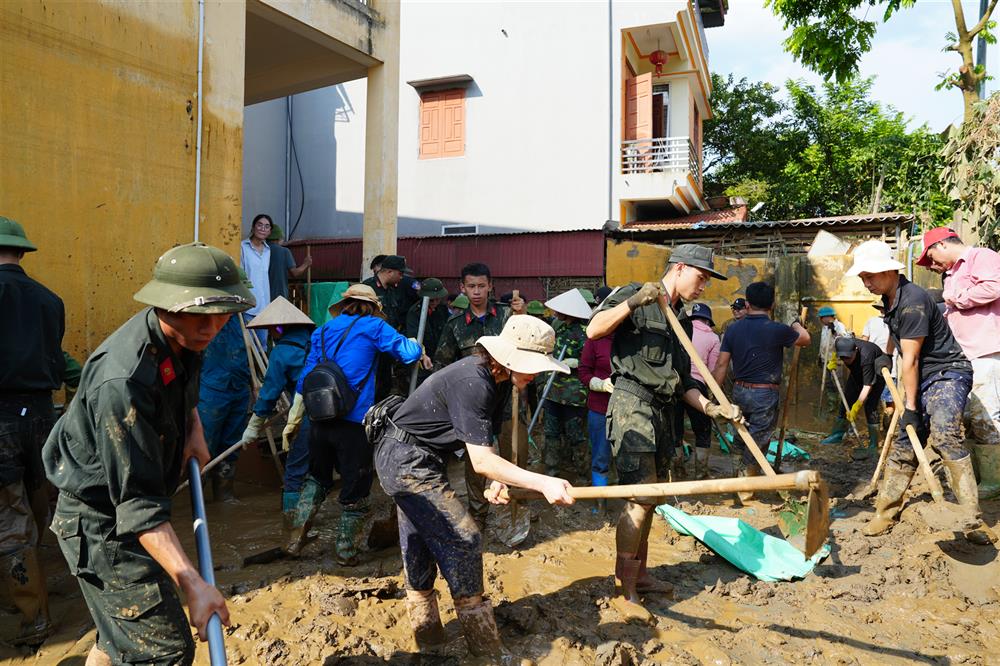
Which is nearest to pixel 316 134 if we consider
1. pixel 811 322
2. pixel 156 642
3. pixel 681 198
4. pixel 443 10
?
pixel 443 10

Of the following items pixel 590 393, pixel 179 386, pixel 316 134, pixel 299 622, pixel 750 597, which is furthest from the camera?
pixel 316 134

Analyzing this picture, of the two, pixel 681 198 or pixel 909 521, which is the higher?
pixel 681 198

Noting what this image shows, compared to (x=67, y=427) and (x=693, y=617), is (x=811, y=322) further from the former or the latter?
(x=67, y=427)

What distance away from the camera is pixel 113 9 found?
209 inches

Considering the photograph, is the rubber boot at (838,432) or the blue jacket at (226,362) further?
the rubber boot at (838,432)

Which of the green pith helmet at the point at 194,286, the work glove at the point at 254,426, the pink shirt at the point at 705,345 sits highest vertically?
the green pith helmet at the point at 194,286

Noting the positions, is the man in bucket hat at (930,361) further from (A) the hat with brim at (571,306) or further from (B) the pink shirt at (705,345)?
(A) the hat with brim at (571,306)

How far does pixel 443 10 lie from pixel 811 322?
31.6ft

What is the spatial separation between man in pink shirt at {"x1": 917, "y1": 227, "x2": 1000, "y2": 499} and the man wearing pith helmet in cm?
464

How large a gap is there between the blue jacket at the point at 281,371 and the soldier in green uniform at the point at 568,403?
243 cm

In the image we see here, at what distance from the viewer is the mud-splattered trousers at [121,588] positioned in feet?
7.22

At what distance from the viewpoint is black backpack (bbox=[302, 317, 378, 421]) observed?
4.09 meters

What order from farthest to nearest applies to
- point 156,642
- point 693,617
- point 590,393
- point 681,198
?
point 681,198 → point 590,393 → point 693,617 → point 156,642

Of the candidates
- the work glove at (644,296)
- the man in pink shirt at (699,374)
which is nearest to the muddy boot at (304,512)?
the work glove at (644,296)
